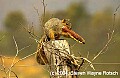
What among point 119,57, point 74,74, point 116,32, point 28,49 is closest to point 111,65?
point 119,57

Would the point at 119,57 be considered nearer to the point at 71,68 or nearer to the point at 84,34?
the point at 84,34

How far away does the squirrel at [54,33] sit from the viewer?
165cm

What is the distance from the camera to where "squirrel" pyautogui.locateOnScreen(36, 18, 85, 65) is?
1.65 m

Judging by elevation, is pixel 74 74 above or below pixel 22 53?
below

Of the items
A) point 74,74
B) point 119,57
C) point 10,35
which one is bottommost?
point 74,74

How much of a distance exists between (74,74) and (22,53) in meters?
0.77

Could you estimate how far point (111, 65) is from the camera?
2.22 meters

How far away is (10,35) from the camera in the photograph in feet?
7.43

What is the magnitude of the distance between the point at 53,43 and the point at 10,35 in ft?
2.56

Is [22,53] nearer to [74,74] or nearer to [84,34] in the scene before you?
[84,34]

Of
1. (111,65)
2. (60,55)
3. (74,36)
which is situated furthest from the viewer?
(111,65)

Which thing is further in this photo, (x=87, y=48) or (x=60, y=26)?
(x=87, y=48)

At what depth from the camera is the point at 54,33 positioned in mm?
1699

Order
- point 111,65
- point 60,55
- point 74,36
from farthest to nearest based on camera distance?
1. point 111,65
2. point 74,36
3. point 60,55
